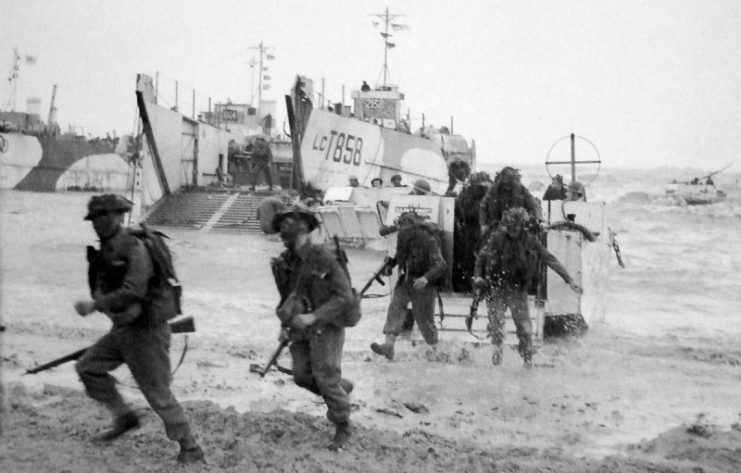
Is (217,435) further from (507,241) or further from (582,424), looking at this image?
(507,241)

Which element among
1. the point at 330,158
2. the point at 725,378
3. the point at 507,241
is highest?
the point at 330,158

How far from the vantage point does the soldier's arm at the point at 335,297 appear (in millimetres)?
4934

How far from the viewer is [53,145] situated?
124 feet

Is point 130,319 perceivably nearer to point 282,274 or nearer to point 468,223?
point 282,274

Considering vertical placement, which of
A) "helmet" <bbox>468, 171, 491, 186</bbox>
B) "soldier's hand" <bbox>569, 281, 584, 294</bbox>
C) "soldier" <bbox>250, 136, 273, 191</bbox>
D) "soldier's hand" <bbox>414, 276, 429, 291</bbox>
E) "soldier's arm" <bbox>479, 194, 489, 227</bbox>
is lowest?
"soldier's hand" <bbox>569, 281, 584, 294</bbox>

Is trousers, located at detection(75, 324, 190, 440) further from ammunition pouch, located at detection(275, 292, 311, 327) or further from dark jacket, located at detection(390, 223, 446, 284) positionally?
dark jacket, located at detection(390, 223, 446, 284)

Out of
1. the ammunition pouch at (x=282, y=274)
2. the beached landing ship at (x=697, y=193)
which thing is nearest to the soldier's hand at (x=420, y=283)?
the ammunition pouch at (x=282, y=274)

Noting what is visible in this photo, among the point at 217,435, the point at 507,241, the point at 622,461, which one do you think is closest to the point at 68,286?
the point at 507,241

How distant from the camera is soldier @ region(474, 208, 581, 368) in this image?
8125mm

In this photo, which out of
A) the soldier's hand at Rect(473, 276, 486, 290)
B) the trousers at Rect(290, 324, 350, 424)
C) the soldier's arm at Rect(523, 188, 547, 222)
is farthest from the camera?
the soldier's arm at Rect(523, 188, 547, 222)

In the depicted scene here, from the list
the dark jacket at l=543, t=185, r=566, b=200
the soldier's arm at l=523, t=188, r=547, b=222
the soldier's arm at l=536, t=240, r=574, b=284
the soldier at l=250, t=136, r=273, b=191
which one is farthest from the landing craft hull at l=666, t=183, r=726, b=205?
the soldier's arm at l=536, t=240, r=574, b=284

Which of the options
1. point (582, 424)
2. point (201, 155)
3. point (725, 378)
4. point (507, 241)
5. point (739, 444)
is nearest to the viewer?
point (739, 444)

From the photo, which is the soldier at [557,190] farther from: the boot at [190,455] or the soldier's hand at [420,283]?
the boot at [190,455]

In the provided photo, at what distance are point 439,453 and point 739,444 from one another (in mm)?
2138
